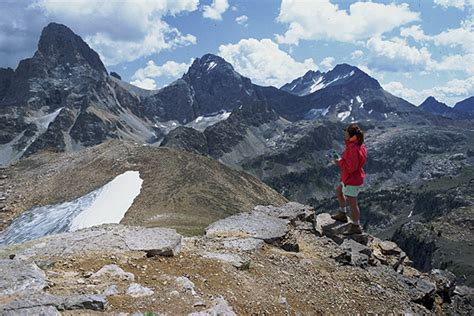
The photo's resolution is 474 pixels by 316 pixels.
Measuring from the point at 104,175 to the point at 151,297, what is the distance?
41092 mm

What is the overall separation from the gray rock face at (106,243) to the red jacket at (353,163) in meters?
8.22

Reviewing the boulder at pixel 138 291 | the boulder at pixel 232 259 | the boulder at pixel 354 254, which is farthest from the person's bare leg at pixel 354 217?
the boulder at pixel 138 291

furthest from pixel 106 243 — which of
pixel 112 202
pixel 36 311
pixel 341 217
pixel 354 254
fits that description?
pixel 112 202

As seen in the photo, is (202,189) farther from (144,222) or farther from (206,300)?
(206,300)

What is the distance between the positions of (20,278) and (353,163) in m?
13.5

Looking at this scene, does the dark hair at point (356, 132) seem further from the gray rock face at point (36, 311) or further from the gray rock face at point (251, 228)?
the gray rock face at point (36, 311)

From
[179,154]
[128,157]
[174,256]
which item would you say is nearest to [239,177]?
[179,154]

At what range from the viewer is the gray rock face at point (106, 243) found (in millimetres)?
14337

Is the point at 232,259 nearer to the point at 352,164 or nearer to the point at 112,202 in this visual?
the point at 352,164

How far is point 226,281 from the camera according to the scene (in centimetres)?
1325

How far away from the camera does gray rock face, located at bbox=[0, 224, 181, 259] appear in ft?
47.0

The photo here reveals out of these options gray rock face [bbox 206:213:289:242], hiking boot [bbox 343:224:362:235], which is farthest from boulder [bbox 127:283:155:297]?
hiking boot [bbox 343:224:362:235]

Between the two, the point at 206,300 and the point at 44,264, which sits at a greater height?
the point at 44,264

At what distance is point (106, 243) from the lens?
14828 mm
